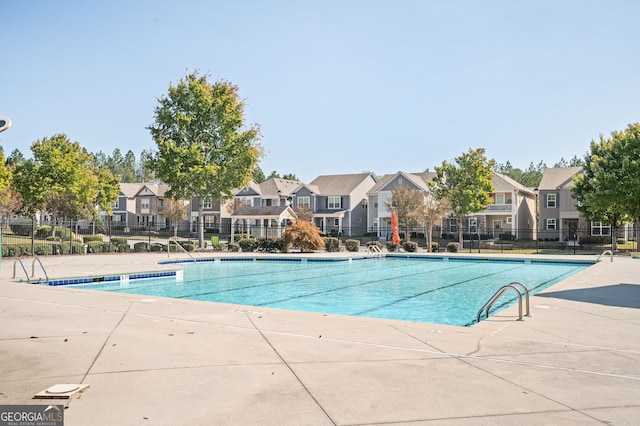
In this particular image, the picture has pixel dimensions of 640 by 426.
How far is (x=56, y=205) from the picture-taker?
40.4m

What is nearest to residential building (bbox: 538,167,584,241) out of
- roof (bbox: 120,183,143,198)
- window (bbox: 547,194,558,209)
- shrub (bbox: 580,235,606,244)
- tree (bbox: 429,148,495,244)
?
window (bbox: 547,194,558,209)

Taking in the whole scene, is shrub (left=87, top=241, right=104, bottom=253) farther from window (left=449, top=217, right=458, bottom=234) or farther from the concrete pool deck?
window (left=449, top=217, right=458, bottom=234)

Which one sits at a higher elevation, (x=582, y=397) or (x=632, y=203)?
(x=632, y=203)

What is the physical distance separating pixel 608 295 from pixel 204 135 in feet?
101

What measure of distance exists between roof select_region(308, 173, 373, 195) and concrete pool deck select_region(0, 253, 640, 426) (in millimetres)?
49964

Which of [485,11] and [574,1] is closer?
[574,1]

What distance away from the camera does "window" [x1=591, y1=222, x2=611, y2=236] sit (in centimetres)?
4284

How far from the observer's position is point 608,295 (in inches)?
429

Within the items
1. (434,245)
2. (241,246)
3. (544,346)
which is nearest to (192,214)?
(241,246)

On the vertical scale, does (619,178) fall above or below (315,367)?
above

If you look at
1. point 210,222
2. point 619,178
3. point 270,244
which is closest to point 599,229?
point 619,178

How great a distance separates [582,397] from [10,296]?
10715 millimetres

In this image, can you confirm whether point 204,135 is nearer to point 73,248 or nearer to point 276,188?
point 73,248

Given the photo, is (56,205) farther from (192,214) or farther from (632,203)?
(632,203)
